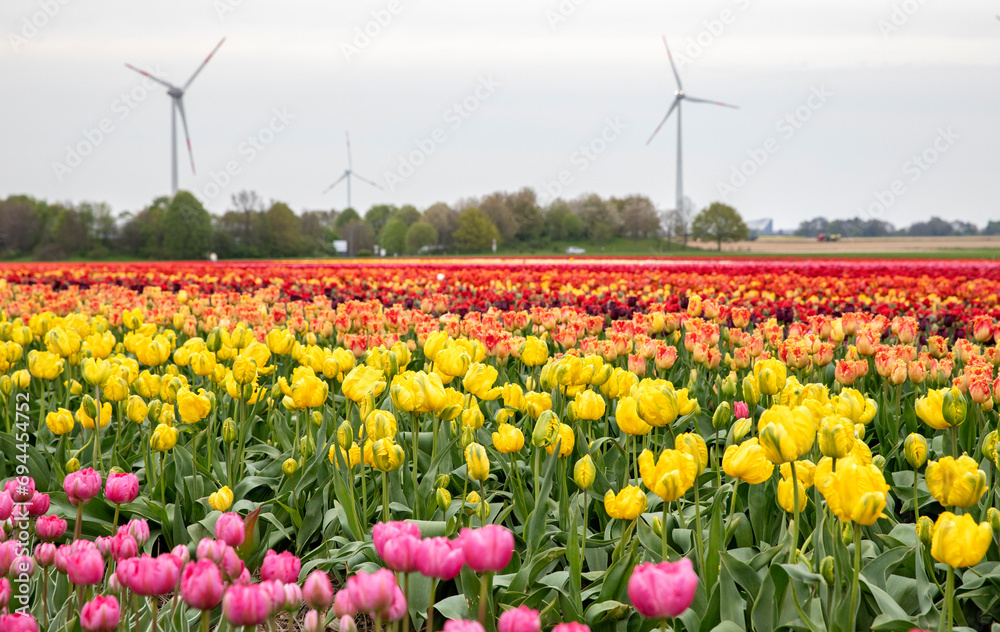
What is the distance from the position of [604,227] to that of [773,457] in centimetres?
8553

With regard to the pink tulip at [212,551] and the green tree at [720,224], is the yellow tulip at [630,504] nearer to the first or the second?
the pink tulip at [212,551]

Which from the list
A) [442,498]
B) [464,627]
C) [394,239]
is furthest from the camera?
[394,239]

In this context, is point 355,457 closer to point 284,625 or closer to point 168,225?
point 284,625

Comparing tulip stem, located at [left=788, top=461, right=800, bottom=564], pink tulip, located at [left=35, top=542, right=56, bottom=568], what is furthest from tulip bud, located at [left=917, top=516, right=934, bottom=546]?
pink tulip, located at [left=35, top=542, right=56, bottom=568]

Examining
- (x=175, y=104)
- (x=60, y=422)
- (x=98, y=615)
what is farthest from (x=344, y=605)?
(x=175, y=104)

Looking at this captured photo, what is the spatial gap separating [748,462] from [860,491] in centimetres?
34

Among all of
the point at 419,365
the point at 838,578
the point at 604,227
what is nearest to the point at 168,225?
the point at 604,227

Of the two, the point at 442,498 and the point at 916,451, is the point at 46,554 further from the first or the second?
the point at 916,451

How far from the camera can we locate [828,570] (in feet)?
5.85

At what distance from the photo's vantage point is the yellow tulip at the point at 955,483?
1.76m

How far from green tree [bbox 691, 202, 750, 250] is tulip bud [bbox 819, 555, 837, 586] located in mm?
70863

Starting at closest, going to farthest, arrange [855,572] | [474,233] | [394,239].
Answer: [855,572], [474,233], [394,239]

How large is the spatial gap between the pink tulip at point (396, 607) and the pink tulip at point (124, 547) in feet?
2.19

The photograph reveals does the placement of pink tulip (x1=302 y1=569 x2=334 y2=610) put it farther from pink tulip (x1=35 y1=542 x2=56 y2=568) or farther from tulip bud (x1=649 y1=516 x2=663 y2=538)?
tulip bud (x1=649 y1=516 x2=663 y2=538)
